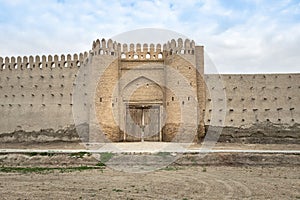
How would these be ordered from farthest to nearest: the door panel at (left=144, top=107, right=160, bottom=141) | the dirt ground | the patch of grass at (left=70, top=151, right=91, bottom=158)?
the door panel at (left=144, top=107, right=160, bottom=141) → the patch of grass at (left=70, top=151, right=91, bottom=158) → the dirt ground

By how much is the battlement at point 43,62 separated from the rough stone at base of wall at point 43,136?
142 inches

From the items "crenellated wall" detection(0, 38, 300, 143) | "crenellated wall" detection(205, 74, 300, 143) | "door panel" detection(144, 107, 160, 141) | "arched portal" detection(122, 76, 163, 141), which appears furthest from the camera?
"door panel" detection(144, 107, 160, 141)

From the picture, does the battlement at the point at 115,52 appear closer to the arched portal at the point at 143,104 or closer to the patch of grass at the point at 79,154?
the arched portal at the point at 143,104

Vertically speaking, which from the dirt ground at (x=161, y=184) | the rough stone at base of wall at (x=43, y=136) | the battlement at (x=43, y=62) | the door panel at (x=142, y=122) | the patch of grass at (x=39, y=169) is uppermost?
the battlement at (x=43, y=62)

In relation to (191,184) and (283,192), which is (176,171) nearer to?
(191,184)

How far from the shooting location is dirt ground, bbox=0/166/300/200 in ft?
33.6

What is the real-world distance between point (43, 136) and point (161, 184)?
14211 mm

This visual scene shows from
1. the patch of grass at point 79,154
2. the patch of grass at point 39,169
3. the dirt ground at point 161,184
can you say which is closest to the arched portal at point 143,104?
the patch of grass at point 79,154

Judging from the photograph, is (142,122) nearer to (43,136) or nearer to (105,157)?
(43,136)

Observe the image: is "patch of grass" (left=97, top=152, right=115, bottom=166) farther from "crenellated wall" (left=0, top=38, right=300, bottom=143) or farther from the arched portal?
the arched portal

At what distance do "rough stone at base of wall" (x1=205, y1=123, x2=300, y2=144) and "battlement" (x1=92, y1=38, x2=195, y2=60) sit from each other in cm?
457

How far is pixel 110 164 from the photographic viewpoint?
56.4 ft

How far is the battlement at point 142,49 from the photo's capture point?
24234mm

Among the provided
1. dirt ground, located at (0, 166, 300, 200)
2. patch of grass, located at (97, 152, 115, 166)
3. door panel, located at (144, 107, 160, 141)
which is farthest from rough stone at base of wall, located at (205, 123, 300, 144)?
dirt ground, located at (0, 166, 300, 200)
